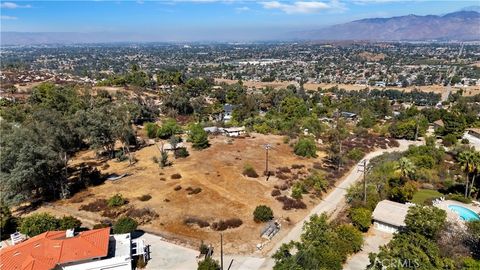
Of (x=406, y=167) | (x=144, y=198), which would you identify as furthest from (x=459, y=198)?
(x=144, y=198)

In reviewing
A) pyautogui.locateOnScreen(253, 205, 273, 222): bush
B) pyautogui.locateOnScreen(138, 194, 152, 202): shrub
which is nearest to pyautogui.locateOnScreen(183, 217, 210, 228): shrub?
pyautogui.locateOnScreen(253, 205, 273, 222): bush

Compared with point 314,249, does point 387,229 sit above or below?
below

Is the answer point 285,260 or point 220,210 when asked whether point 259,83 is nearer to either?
point 220,210

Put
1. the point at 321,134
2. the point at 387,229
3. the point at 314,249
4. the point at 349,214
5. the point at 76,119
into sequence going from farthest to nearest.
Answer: the point at 321,134, the point at 76,119, the point at 349,214, the point at 387,229, the point at 314,249

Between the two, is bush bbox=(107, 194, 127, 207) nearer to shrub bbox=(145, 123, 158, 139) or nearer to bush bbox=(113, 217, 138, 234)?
bush bbox=(113, 217, 138, 234)

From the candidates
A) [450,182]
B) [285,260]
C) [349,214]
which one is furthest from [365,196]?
[285,260]
